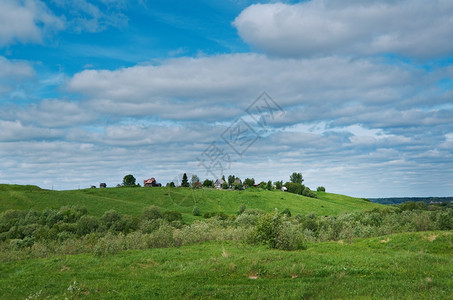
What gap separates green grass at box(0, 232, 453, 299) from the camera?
40.3 ft

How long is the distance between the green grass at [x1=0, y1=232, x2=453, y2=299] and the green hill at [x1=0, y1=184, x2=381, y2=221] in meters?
45.8

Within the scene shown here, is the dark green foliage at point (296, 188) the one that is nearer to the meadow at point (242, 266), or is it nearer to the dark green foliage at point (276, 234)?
the meadow at point (242, 266)

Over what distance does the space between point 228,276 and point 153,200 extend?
7676cm

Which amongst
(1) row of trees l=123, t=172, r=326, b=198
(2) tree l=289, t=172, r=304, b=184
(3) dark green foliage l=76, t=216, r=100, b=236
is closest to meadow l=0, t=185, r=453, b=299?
(3) dark green foliage l=76, t=216, r=100, b=236

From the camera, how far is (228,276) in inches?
613

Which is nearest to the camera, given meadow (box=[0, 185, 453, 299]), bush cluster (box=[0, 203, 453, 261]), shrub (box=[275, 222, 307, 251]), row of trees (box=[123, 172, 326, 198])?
meadow (box=[0, 185, 453, 299])

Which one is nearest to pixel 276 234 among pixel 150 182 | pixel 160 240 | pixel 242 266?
pixel 242 266

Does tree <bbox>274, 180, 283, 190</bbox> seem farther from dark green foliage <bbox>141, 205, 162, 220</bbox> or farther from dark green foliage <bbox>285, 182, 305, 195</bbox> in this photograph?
dark green foliage <bbox>141, 205, 162, 220</bbox>

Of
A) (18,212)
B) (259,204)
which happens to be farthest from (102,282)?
(259,204)

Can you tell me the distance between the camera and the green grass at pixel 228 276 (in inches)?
483

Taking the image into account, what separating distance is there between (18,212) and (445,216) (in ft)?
216

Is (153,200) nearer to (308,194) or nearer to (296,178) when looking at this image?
(308,194)

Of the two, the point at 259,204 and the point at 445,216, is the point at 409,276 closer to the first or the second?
the point at 445,216

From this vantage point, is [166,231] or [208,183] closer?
[166,231]
